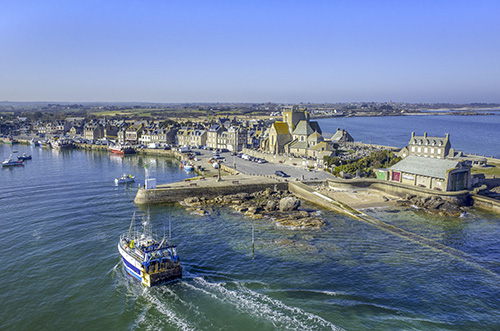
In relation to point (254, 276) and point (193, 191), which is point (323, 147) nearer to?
point (193, 191)

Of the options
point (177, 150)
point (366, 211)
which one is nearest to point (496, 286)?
point (366, 211)

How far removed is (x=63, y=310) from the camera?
27625 millimetres

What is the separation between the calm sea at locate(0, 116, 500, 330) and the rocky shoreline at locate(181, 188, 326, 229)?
1904 mm

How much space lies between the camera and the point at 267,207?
2031 inches

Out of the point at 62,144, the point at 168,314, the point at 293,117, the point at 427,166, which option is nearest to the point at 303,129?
the point at 293,117

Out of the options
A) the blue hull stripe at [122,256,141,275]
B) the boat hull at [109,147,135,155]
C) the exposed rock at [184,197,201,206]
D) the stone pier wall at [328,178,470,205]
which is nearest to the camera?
the blue hull stripe at [122,256,141,275]

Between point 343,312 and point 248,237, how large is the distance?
16.3 m

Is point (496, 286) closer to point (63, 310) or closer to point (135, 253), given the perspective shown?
point (135, 253)

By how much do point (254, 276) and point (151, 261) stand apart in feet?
29.9

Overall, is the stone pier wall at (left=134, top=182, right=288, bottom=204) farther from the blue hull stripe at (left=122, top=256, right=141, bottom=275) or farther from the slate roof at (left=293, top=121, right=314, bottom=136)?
the slate roof at (left=293, top=121, right=314, bottom=136)

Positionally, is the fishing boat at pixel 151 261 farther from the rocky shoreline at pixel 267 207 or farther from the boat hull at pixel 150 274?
the rocky shoreline at pixel 267 207

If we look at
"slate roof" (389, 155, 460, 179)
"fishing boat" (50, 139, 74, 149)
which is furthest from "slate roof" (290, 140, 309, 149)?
"fishing boat" (50, 139, 74, 149)

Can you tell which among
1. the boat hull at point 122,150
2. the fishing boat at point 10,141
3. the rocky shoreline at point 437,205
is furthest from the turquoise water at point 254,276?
the fishing boat at point 10,141

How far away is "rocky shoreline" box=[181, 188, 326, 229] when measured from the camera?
150 feet
